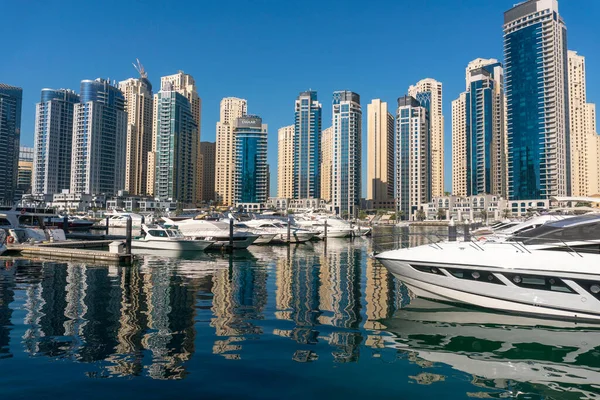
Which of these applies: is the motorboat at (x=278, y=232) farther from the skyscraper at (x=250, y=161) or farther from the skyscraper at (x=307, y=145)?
the skyscraper at (x=307, y=145)

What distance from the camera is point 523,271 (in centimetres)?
1077

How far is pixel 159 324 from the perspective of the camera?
11.3 meters

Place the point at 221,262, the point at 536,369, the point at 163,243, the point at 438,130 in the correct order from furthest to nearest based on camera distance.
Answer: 1. the point at 438,130
2. the point at 163,243
3. the point at 221,262
4. the point at 536,369

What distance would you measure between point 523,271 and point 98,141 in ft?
563

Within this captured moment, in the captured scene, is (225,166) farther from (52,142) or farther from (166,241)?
(166,241)

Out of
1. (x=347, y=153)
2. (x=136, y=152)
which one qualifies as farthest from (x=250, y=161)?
(x=136, y=152)

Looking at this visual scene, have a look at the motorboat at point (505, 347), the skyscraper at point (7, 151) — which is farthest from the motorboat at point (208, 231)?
the skyscraper at point (7, 151)

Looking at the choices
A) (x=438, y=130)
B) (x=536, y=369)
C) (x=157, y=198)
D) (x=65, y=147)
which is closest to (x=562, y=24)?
(x=438, y=130)

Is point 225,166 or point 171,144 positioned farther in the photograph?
point 225,166

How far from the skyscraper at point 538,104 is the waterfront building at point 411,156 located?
105 ft

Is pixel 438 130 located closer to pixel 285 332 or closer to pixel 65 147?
pixel 65 147

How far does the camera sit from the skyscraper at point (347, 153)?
560 feet

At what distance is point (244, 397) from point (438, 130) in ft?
671

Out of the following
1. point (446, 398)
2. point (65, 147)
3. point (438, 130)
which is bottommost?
point (446, 398)
